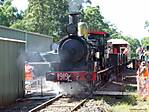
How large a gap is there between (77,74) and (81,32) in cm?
203

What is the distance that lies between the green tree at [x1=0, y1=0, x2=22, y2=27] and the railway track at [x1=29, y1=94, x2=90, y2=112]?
132 feet

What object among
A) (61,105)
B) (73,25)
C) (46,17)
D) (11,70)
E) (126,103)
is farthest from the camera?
(46,17)

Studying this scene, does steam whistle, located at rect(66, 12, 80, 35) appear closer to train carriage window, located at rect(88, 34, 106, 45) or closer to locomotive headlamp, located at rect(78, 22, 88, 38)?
locomotive headlamp, located at rect(78, 22, 88, 38)

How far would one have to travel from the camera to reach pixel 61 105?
13242 mm

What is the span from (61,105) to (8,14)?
43.7 m

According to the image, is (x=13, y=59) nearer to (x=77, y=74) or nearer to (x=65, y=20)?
(x=77, y=74)

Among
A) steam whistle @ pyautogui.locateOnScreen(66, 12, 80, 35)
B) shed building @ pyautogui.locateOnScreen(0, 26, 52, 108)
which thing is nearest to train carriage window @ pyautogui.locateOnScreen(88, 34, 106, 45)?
steam whistle @ pyautogui.locateOnScreen(66, 12, 80, 35)

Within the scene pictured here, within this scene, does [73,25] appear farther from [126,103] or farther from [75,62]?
[126,103]

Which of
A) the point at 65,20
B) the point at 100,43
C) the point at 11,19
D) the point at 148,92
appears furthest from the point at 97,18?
the point at 148,92

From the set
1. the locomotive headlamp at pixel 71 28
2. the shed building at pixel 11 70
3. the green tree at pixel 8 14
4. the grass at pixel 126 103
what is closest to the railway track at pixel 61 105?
the grass at pixel 126 103

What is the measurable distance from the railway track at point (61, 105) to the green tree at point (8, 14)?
40.1 meters

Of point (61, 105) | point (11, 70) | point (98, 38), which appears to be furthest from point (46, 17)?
point (61, 105)

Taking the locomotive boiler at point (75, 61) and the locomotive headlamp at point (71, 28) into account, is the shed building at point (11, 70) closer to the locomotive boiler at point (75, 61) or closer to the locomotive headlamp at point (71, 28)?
the locomotive boiler at point (75, 61)

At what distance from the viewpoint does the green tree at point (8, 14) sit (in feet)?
178
